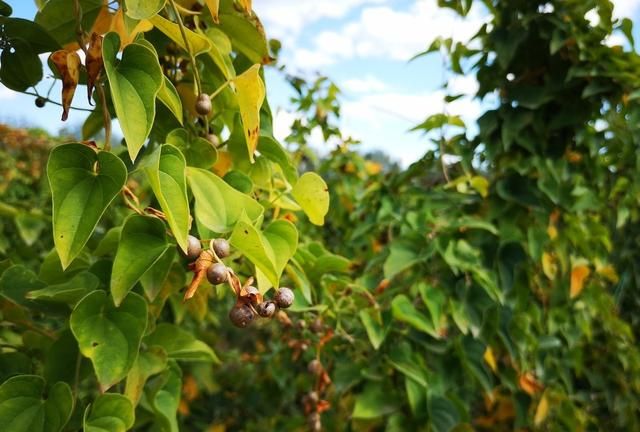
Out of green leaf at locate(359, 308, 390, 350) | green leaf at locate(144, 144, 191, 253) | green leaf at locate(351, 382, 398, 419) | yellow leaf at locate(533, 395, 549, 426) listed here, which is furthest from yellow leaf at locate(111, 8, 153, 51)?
yellow leaf at locate(533, 395, 549, 426)

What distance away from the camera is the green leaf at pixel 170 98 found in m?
0.55

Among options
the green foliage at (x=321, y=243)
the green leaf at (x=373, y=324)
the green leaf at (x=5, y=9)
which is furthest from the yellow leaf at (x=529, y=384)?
the green leaf at (x=5, y=9)

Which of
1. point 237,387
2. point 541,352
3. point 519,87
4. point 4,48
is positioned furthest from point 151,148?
point 237,387

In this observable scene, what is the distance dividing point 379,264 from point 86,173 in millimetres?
850

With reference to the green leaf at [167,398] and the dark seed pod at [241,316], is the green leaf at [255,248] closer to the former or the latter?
the dark seed pod at [241,316]

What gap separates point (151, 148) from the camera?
74cm

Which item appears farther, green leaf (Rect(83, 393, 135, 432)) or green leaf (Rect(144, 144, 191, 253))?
green leaf (Rect(83, 393, 135, 432))

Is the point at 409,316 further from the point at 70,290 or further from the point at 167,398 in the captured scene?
the point at 70,290

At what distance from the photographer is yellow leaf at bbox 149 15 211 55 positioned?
535mm

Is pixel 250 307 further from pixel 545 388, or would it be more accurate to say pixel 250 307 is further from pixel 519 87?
pixel 545 388

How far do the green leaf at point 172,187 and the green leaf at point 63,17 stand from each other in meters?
0.21

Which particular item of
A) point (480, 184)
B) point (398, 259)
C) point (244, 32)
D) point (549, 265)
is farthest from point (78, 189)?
point (549, 265)

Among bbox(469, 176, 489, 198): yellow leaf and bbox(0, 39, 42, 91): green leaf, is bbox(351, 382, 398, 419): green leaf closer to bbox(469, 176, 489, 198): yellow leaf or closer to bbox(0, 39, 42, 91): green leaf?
bbox(469, 176, 489, 198): yellow leaf

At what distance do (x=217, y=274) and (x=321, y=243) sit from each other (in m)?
0.78
